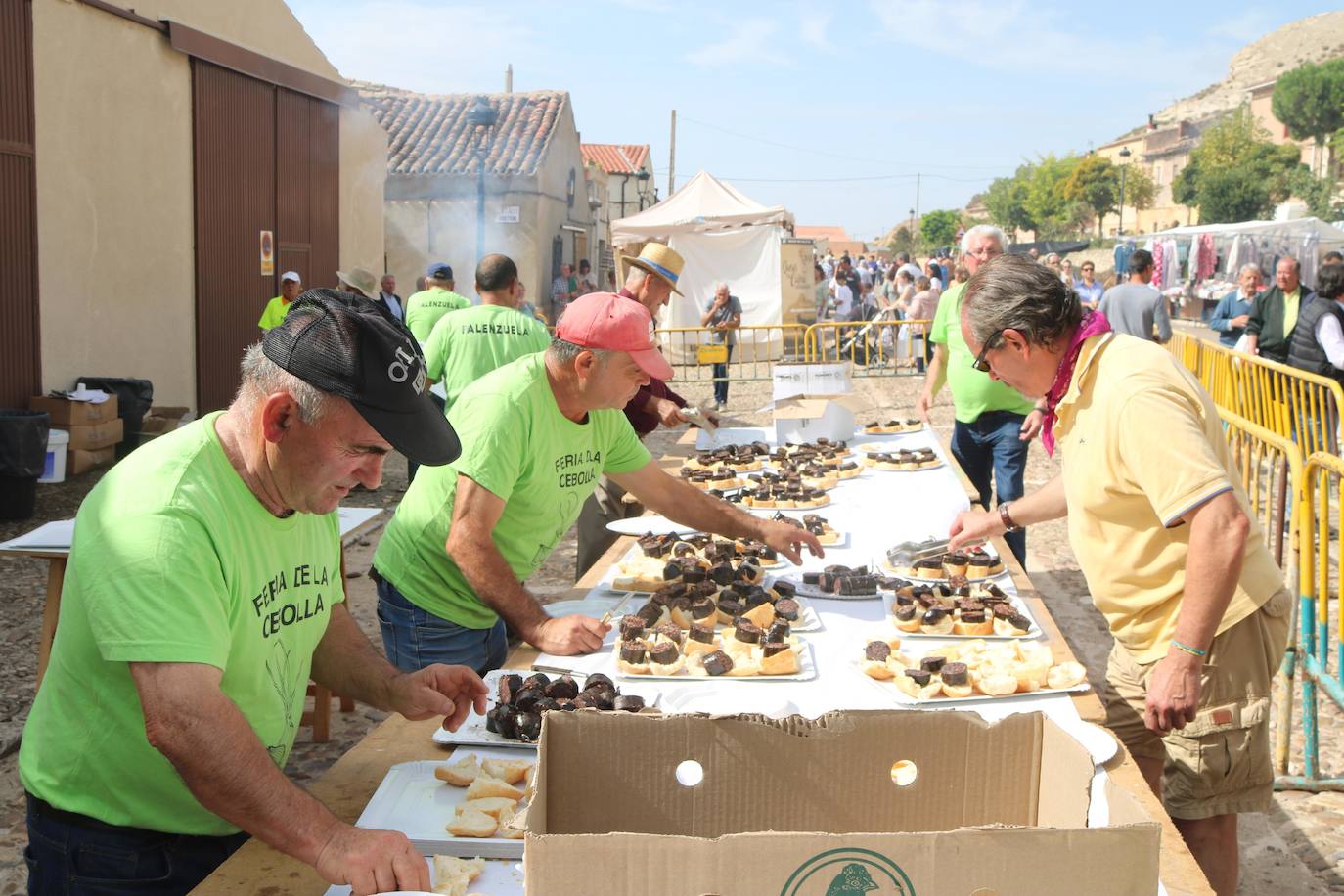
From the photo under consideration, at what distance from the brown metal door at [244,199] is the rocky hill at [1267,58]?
12751 cm

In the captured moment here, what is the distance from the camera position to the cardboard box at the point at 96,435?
34.3 ft

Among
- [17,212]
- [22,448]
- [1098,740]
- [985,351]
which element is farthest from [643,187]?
→ [1098,740]

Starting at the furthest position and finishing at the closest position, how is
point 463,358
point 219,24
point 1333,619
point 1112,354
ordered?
1. point 219,24
2. point 463,358
3. point 1333,619
4. point 1112,354

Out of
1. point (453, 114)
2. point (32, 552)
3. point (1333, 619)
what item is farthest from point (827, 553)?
point (453, 114)

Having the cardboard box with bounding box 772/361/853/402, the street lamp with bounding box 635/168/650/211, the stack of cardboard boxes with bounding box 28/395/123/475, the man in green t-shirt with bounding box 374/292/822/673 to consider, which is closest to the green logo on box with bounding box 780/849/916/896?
the man in green t-shirt with bounding box 374/292/822/673

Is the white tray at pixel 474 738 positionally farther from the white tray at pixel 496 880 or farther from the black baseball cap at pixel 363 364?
the black baseball cap at pixel 363 364

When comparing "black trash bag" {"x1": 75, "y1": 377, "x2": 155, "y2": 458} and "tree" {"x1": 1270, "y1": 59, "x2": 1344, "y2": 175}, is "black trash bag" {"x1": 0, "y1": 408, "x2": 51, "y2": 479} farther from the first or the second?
"tree" {"x1": 1270, "y1": 59, "x2": 1344, "y2": 175}

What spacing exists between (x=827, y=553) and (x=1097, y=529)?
1523mm

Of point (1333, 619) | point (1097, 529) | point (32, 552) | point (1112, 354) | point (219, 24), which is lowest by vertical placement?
point (1333, 619)

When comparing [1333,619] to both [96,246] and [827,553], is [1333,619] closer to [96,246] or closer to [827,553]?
[827,553]

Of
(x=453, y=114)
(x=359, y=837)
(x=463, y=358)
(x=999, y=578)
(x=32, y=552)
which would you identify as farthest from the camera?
(x=453, y=114)

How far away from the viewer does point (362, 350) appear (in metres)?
1.88

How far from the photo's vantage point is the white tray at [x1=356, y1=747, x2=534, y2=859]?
205 cm

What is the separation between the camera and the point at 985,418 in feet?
21.3
